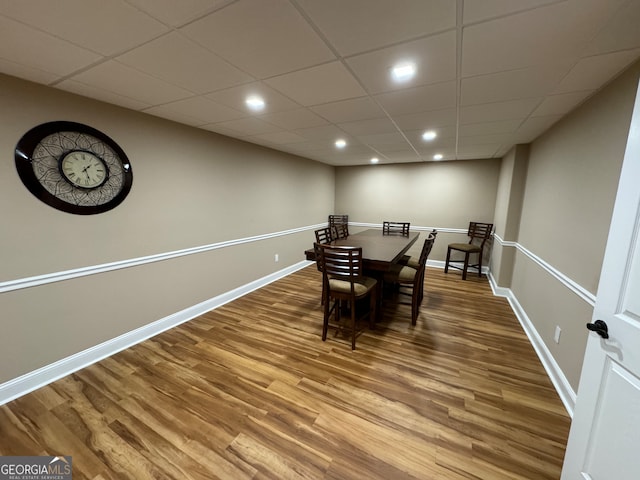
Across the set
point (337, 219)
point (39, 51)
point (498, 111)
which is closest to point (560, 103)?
point (498, 111)

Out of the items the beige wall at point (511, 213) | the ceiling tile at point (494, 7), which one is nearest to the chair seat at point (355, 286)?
the ceiling tile at point (494, 7)

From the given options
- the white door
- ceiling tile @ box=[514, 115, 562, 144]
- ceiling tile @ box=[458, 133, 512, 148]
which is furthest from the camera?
ceiling tile @ box=[458, 133, 512, 148]

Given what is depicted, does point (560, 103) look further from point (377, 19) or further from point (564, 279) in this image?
point (377, 19)

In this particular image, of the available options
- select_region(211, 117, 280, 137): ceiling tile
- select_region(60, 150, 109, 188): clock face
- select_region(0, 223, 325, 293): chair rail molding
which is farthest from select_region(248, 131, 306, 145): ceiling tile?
select_region(60, 150, 109, 188): clock face

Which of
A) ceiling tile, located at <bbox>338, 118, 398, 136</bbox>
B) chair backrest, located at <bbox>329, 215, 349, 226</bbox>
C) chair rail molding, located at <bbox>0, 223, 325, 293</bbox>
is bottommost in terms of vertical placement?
chair rail molding, located at <bbox>0, 223, 325, 293</bbox>

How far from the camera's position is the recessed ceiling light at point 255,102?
1.97 metres

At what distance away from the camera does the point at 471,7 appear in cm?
99

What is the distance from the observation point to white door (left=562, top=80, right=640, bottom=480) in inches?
36.6

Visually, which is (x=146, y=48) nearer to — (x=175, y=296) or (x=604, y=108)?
(x=175, y=296)

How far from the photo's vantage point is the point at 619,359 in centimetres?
99

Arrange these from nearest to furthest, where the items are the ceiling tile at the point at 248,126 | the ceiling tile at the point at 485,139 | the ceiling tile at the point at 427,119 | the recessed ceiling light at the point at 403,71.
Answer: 1. the recessed ceiling light at the point at 403,71
2. the ceiling tile at the point at 427,119
3. the ceiling tile at the point at 248,126
4. the ceiling tile at the point at 485,139

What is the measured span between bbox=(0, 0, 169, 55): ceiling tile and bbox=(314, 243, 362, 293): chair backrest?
1792mm

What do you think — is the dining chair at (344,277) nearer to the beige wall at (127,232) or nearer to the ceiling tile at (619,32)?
the beige wall at (127,232)

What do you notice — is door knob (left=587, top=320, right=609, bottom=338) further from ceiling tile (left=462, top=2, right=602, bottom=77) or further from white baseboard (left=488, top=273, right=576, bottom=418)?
ceiling tile (left=462, top=2, right=602, bottom=77)
